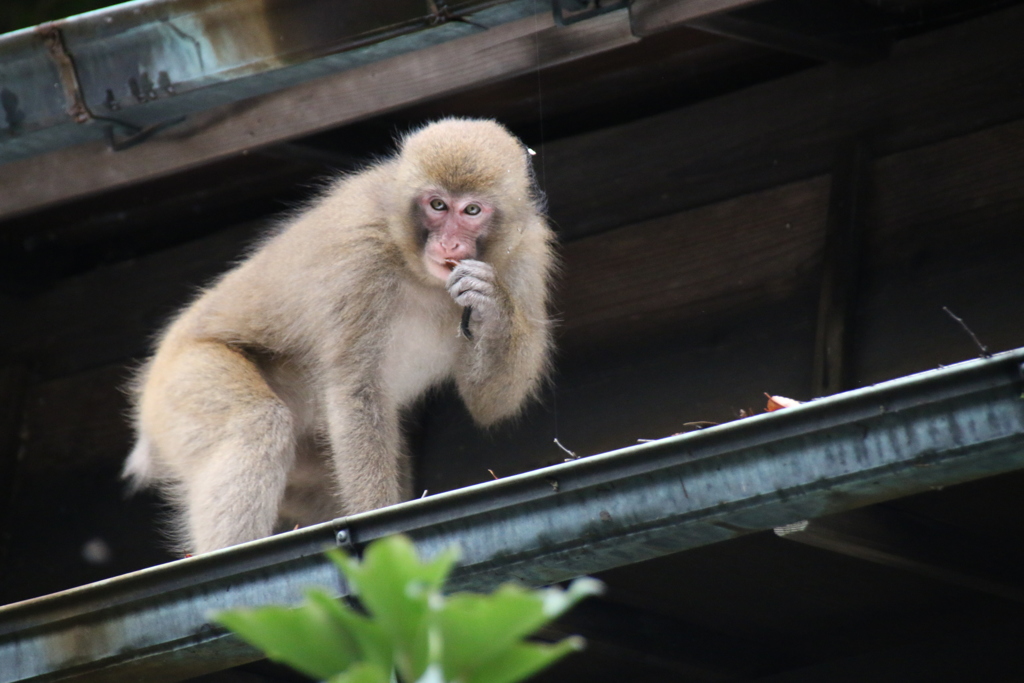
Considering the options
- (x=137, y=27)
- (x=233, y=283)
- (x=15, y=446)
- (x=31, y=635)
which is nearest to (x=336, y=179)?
(x=233, y=283)

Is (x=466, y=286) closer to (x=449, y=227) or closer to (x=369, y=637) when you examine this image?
(x=449, y=227)

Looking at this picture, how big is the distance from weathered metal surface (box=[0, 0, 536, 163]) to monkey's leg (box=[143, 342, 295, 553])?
107 cm

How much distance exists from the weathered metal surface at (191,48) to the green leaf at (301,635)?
2788 millimetres

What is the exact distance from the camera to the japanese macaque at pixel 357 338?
4266mm

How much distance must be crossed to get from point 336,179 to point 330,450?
3.88 feet

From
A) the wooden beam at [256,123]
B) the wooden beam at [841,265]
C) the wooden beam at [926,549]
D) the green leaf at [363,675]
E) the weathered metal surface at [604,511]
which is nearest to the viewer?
the green leaf at [363,675]

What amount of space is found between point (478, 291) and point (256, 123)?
124 cm

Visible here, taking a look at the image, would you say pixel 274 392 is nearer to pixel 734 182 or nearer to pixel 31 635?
pixel 31 635

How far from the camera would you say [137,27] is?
3.77 metres

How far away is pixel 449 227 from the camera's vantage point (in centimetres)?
440

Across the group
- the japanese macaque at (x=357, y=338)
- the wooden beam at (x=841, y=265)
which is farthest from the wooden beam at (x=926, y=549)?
the japanese macaque at (x=357, y=338)

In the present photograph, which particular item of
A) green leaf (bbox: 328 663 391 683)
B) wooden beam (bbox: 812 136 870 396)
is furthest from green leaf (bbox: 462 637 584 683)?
wooden beam (bbox: 812 136 870 396)

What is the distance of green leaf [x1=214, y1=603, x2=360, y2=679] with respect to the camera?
107 centimetres

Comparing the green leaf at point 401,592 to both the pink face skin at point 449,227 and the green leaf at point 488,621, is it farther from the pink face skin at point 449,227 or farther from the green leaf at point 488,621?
the pink face skin at point 449,227
